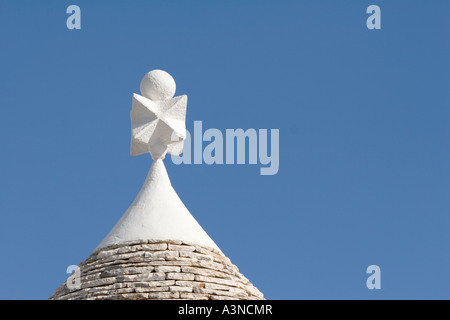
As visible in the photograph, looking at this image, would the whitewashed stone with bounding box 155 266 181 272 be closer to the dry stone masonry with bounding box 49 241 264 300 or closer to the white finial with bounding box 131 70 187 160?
the dry stone masonry with bounding box 49 241 264 300

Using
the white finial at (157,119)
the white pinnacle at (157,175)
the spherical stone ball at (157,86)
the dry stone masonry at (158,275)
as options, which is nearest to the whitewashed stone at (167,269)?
the dry stone masonry at (158,275)

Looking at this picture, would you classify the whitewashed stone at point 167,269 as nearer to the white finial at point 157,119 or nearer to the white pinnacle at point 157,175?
the white pinnacle at point 157,175

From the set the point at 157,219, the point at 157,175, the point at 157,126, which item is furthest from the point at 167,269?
the point at 157,126

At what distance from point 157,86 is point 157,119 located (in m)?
0.70

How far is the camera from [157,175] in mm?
19141

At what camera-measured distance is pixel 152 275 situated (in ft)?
56.0

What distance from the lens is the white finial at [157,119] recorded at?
19.2m

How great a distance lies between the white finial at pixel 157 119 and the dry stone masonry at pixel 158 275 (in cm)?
218

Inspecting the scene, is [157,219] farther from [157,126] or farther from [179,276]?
[157,126]

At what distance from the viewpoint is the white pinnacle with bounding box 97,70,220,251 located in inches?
715
